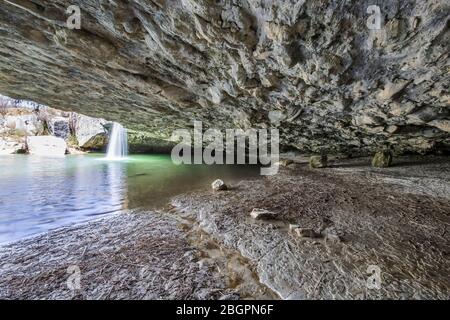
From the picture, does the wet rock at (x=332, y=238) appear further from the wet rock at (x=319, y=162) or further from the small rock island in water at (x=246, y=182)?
the wet rock at (x=319, y=162)

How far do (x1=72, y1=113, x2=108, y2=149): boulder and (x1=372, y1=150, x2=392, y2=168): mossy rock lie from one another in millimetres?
19348

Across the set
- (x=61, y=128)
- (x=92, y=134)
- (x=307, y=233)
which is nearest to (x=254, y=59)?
(x=307, y=233)

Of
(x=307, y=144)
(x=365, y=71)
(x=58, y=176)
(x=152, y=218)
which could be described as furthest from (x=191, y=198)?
(x=307, y=144)

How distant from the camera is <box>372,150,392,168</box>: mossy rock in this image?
852cm

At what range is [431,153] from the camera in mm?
8820

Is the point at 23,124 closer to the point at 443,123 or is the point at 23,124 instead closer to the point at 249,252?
the point at 249,252

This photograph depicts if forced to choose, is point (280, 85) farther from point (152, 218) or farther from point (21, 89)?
point (21, 89)

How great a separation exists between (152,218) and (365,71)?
475 cm

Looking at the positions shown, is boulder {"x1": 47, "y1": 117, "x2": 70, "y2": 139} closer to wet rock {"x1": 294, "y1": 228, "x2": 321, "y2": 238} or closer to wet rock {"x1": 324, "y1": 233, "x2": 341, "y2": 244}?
wet rock {"x1": 294, "y1": 228, "x2": 321, "y2": 238}

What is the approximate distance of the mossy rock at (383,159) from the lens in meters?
8.52

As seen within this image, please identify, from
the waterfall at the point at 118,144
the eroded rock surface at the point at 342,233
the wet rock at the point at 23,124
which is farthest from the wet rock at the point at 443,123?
the wet rock at the point at 23,124

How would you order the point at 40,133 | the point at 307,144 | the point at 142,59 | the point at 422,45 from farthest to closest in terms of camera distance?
the point at 40,133 → the point at 307,144 → the point at 142,59 → the point at 422,45

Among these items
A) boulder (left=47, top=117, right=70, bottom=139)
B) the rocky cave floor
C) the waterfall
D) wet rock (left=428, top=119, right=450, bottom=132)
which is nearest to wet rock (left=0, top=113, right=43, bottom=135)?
boulder (left=47, top=117, right=70, bottom=139)
